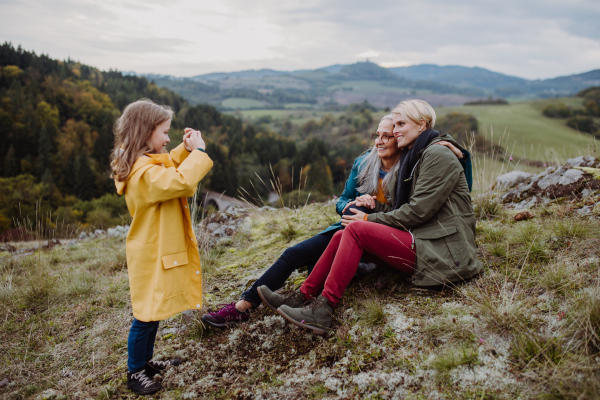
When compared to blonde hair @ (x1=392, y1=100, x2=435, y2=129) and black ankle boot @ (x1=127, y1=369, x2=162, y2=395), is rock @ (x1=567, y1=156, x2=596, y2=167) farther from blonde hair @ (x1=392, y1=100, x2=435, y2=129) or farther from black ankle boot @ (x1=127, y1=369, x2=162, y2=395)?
black ankle boot @ (x1=127, y1=369, x2=162, y2=395)

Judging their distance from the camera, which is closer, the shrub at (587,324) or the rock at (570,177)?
the shrub at (587,324)

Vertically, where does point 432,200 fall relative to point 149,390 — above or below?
above

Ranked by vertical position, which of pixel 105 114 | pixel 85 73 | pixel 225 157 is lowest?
pixel 225 157

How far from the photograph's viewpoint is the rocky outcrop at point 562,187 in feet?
11.9

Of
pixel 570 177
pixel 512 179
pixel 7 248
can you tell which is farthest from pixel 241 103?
pixel 570 177

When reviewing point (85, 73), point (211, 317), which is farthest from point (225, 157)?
point (211, 317)

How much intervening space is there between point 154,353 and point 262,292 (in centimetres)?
105

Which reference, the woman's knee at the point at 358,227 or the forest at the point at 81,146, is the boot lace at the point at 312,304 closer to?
the woman's knee at the point at 358,227

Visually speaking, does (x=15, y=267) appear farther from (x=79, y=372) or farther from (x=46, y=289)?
(x=79, y=372)

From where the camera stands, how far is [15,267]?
5363 millimetres

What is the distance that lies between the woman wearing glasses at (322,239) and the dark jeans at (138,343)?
54cm

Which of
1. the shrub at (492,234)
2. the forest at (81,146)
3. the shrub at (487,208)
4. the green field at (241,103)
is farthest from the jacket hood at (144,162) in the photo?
the green field at (241,103)

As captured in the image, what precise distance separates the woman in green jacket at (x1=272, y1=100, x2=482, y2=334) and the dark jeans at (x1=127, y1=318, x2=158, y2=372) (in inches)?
37.2

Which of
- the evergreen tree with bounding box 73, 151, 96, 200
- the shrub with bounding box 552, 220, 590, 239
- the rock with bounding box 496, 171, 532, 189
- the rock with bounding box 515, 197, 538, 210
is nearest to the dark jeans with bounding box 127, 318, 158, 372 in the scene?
the shrub with bounding box 552, 220, 590, 239
